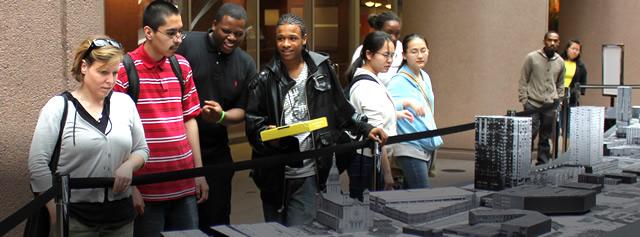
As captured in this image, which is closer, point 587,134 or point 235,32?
point 235,32

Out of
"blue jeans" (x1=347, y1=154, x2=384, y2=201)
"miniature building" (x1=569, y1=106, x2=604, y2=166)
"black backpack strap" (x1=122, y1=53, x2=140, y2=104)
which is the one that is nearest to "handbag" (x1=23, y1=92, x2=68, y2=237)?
"black backpack strap" (x1=122, y1=53, x2=140, y2=104)

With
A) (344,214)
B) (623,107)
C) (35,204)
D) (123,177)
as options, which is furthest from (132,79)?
(623,107)

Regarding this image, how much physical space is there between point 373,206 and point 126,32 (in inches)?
284

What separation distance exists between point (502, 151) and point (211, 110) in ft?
5.76

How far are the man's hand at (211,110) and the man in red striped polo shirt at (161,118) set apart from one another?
12 cm

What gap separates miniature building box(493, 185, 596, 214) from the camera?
15.3ft

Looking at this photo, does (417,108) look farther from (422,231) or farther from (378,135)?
(422,231)

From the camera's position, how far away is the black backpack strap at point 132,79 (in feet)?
16.2

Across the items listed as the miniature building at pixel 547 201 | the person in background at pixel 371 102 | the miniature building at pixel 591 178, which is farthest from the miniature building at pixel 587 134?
the miniature building at pixel 547 201

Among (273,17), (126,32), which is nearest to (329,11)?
(273,17)

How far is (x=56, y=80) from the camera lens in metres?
6.41

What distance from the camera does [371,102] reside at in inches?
239

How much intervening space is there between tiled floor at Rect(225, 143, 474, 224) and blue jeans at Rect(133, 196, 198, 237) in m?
2.48

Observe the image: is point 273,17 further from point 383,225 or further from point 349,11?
point 383,225
